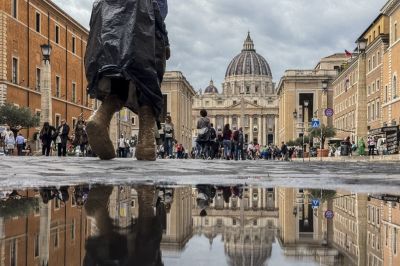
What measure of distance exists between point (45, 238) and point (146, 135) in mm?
7135

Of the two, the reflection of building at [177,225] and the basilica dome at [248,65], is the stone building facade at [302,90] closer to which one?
the basilica dome at [248,65]

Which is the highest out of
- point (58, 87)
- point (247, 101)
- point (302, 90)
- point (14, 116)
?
point (247, 101)

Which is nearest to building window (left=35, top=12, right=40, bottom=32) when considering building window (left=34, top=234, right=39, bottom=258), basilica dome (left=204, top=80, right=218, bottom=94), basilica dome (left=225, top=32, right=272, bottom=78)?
building window (left=34, top=234, right=39, bottom=258)

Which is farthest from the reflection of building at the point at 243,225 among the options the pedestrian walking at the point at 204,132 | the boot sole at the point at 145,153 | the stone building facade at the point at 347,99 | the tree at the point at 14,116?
the stone building facade at the point at 347,99

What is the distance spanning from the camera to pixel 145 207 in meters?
3.22

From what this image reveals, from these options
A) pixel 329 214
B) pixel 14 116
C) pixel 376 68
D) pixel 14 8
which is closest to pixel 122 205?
pixel 329 214

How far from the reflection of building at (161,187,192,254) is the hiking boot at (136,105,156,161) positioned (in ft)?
16.8

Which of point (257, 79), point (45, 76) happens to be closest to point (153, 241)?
point (45, 76)

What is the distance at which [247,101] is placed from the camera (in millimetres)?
159125

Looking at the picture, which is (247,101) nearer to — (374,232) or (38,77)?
(38,77)

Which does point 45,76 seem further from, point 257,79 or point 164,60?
point 257,79

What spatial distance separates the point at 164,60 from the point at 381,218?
6750 millimetres

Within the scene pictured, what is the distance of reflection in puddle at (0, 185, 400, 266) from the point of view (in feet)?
5.91

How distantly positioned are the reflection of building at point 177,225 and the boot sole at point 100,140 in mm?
5171
